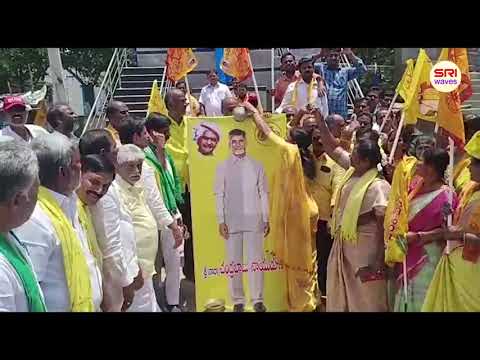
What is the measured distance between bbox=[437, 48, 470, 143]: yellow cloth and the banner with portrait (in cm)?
81

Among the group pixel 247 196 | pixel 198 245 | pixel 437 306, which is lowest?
pixel 437 306

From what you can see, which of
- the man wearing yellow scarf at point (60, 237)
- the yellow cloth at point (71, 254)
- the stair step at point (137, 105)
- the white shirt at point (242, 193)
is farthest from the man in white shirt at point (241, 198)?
the yellow cloth at point (71, 254)

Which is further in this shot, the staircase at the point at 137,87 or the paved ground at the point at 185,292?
the paved ground at the point at 185,292

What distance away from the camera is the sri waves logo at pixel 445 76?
11.2 feet

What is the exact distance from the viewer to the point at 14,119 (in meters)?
3.35

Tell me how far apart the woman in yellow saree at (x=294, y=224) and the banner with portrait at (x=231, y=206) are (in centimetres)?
4

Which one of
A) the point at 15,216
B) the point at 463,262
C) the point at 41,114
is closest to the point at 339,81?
the point at 463,262

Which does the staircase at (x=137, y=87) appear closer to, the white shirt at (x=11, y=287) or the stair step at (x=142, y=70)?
the stair step at (x=142, y=70)

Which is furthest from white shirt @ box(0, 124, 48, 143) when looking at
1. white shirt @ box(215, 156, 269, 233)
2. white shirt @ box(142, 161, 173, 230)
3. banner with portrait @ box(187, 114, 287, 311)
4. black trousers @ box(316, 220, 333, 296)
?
black trousers @ box(316, 220, 333, 296)

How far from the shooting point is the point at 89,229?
9.98ft

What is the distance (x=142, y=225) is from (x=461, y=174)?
5.43 ft
